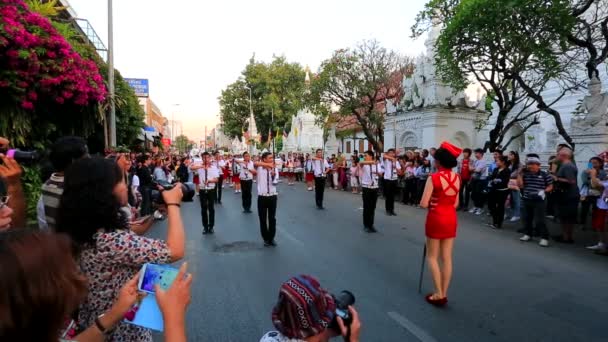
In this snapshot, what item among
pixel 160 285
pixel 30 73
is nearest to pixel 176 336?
pixel 160 285

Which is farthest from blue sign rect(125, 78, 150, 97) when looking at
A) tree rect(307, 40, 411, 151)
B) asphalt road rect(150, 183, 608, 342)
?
asphalt road rect(150, 183, 608, 342)

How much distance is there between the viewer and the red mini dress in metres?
4.48

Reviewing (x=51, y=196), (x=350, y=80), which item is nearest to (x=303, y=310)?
(x=51, y=196)

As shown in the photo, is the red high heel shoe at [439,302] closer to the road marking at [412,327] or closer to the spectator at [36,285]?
the road marking at [412,327]

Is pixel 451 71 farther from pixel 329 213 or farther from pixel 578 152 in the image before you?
pixel 329 213

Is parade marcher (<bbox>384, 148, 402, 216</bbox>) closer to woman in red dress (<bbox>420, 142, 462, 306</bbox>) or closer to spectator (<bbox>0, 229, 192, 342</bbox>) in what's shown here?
woman in red dress (<bbox>420, 142, 462, 306</bbox>)

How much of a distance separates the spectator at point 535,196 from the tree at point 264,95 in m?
35.2

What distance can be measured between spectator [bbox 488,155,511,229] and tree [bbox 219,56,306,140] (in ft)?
110

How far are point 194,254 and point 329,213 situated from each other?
5.30 meters

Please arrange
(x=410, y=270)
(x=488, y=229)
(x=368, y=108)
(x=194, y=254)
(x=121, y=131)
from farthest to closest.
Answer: (x=368, y=108), (x=121, y=131), (x=488, y=229), (x=194, y=254), (x=410, y=270)

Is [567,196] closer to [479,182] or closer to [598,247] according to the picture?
[598,247]

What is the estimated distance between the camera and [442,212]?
449cm

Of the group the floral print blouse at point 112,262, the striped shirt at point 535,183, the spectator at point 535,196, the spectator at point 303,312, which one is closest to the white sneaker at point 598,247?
the spectator at point 535,196

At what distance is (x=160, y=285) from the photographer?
1.55 m
